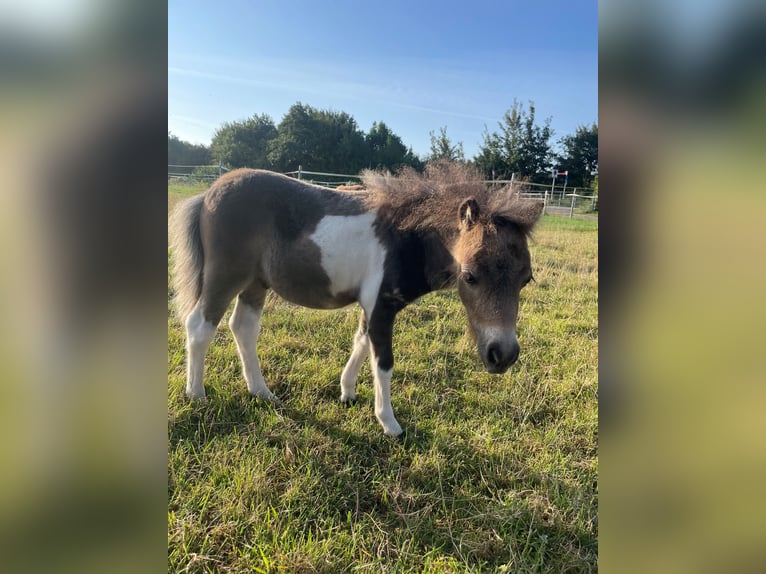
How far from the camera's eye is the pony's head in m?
2.12

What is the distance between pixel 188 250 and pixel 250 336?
81cm

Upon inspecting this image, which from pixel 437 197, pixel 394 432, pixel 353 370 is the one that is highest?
pixel 437 197

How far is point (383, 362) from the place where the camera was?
9.04 feet

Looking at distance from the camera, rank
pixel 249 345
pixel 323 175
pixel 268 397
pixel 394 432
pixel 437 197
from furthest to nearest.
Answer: pixel 323 175 < pixel 249 345 < pixel 268 397 < pixel 394 432 < pixel 437 197

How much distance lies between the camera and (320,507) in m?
2.05

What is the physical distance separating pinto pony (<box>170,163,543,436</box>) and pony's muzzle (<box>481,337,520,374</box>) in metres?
0.48

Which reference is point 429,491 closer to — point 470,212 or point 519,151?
point 470,212

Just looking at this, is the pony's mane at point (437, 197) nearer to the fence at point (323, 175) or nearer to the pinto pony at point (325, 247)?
the pinto pony at point (325, 247)

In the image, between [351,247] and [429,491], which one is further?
[351,247]
